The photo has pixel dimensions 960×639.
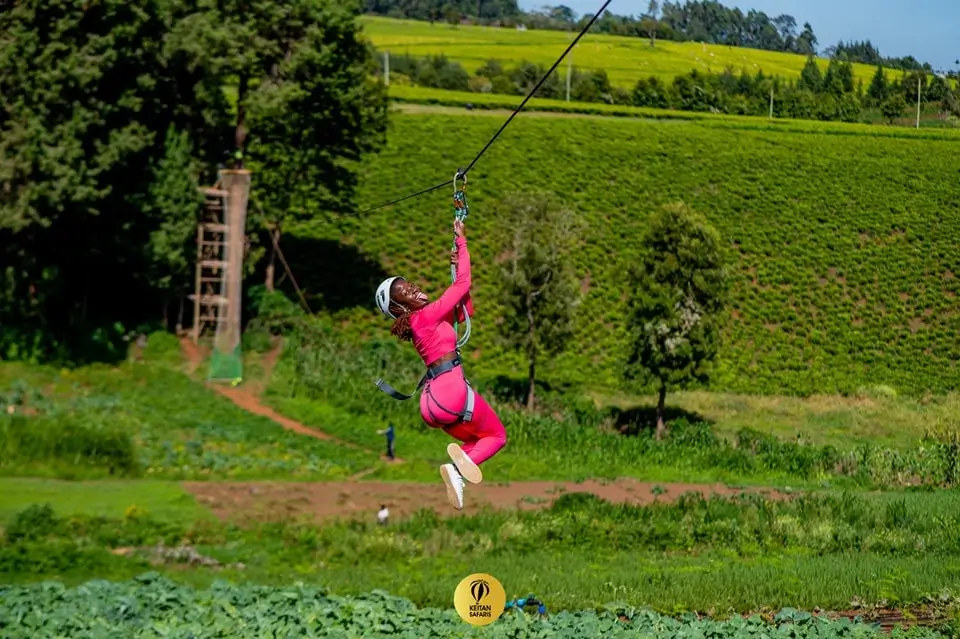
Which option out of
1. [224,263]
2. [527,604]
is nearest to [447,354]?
[527,604]

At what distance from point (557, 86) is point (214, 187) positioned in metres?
40.3

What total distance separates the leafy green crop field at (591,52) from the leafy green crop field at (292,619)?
4155 cm

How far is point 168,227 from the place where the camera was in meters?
36.9

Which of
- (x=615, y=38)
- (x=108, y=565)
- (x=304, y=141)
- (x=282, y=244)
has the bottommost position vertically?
(x=108, y=565)

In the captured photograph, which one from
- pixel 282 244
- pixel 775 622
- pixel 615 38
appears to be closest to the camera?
pixel 775 622

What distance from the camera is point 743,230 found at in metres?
55.6

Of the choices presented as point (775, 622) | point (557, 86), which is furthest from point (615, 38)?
point (775, 622)

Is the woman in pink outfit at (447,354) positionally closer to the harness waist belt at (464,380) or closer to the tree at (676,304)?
the harness waist belt at (464,380)

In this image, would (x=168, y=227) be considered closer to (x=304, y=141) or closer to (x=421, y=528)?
(x=304, y=141)

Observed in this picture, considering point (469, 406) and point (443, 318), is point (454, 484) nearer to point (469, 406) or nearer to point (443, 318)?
point (469, 406)

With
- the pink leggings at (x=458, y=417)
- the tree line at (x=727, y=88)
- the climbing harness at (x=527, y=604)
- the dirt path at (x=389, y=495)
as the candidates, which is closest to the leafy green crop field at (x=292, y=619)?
the climbing harness at (x=527, y=604)

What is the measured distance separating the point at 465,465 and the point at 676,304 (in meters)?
27.6

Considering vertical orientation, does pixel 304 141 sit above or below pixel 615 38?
below

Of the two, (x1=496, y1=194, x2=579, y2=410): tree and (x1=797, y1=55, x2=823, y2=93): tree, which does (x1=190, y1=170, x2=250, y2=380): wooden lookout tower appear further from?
(x1=797, y1=55, x2=823, y2=93): tree
